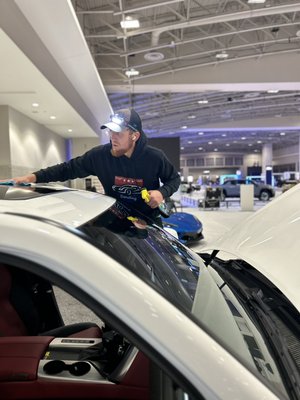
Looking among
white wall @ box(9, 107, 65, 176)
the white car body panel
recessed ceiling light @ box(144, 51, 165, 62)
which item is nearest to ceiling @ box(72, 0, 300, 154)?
recessed ceiling light @ box(144, 51, 165, 62)

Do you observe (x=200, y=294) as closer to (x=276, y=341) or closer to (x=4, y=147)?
(x=276, y=341)

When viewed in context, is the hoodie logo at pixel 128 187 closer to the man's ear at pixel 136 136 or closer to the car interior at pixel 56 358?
the man's ear at pixel 136 136

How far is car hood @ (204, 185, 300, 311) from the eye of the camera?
122cm

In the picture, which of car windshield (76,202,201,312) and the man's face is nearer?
car windshield (76,202,201,312)

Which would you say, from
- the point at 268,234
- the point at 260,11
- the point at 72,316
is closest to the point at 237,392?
the point at 268,234

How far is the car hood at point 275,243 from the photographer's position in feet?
4.01

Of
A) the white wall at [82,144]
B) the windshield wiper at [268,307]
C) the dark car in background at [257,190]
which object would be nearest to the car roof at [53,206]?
the windshield wiper at [268,307]

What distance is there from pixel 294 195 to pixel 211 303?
3.37 feet

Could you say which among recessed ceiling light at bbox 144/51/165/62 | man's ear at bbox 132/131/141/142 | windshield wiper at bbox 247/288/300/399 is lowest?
windshield wiper at bbox 247/288/300/399

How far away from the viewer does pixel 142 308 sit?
2.02 feet

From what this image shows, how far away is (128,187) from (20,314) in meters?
0.98

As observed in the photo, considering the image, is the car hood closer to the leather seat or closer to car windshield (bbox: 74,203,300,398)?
car windshield (bbox: 74,203,300,398)

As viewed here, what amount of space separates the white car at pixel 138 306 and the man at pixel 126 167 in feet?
2.15

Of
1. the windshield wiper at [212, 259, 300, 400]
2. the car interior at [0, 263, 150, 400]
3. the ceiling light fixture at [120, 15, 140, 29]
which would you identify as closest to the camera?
the windshield wiper at [212, 259, 300, 400]
